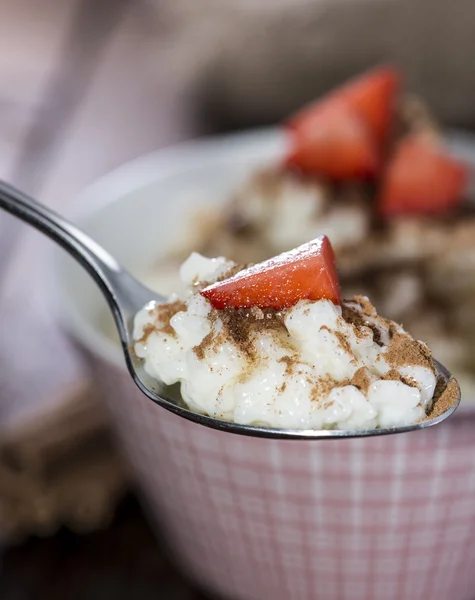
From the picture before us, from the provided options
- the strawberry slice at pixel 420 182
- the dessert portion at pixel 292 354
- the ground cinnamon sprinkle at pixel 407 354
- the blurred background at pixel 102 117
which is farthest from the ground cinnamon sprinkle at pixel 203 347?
the strawberry slice at pixel 420 182

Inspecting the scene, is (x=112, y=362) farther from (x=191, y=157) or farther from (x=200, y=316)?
(x=191, y=157)

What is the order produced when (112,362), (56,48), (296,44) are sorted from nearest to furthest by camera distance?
(112,362), (296,44), (56,48)

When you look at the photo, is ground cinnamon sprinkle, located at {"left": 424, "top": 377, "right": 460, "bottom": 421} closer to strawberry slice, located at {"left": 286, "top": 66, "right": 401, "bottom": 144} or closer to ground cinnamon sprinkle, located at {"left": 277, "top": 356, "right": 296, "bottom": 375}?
ground cinnamon sprinkle, located at {"left": 277, "top": 356, "right": 296, "bottom": 375}

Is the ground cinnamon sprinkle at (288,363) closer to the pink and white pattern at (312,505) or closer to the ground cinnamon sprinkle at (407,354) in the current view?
the ground cinnamon sprinkle at (407,354)

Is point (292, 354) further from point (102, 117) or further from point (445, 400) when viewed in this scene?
point (102, 117)

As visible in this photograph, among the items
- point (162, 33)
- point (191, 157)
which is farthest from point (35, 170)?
point (162, 33)
